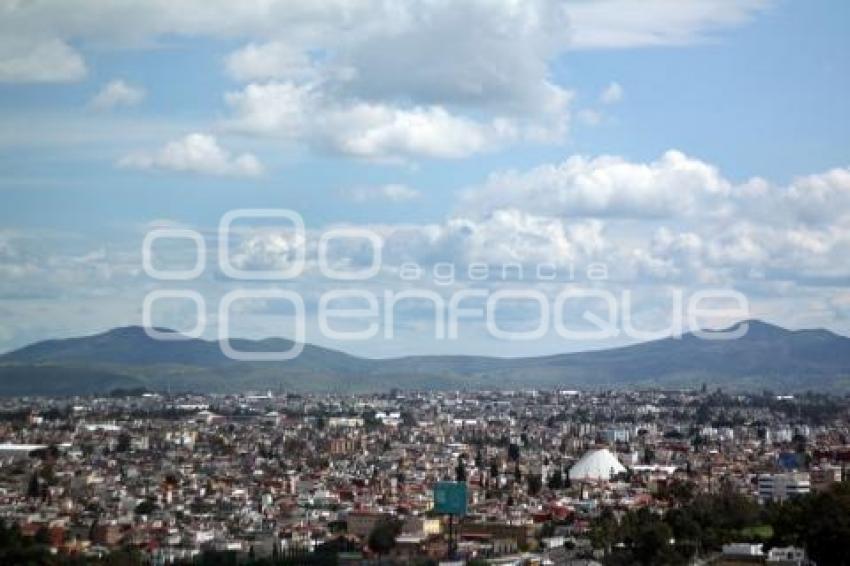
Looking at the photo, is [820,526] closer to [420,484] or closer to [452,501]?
[452,501]

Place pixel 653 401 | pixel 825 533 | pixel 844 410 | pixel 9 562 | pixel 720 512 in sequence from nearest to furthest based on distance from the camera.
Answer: pixel 9 562 < pixel 825 533 < pixel 720 512 < pixel 844 410 < pixel 653 401

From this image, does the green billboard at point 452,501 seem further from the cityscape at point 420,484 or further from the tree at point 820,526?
the tree at point 820,526

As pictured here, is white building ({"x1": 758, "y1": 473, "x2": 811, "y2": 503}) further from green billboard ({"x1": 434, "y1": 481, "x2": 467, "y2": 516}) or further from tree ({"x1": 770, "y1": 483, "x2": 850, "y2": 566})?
tree ({"x1": 770, "y1": 483, "x2": 850, "y2": 566})

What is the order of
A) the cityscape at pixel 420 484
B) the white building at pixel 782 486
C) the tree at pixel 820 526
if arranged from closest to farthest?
the tree at pixel 820 526 < the cityscape at pixel 420 484 < the white building at pixel 782 486

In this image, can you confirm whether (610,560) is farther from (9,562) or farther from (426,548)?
(9,562)

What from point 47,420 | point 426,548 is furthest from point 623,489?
point 47,420

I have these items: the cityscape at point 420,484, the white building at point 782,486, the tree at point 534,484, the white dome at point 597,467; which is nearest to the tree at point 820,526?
the cityscape at point 420,484

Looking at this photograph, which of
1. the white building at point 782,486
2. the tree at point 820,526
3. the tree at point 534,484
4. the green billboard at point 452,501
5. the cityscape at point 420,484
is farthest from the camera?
the tree at point 534,484

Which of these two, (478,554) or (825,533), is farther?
(478,554)
